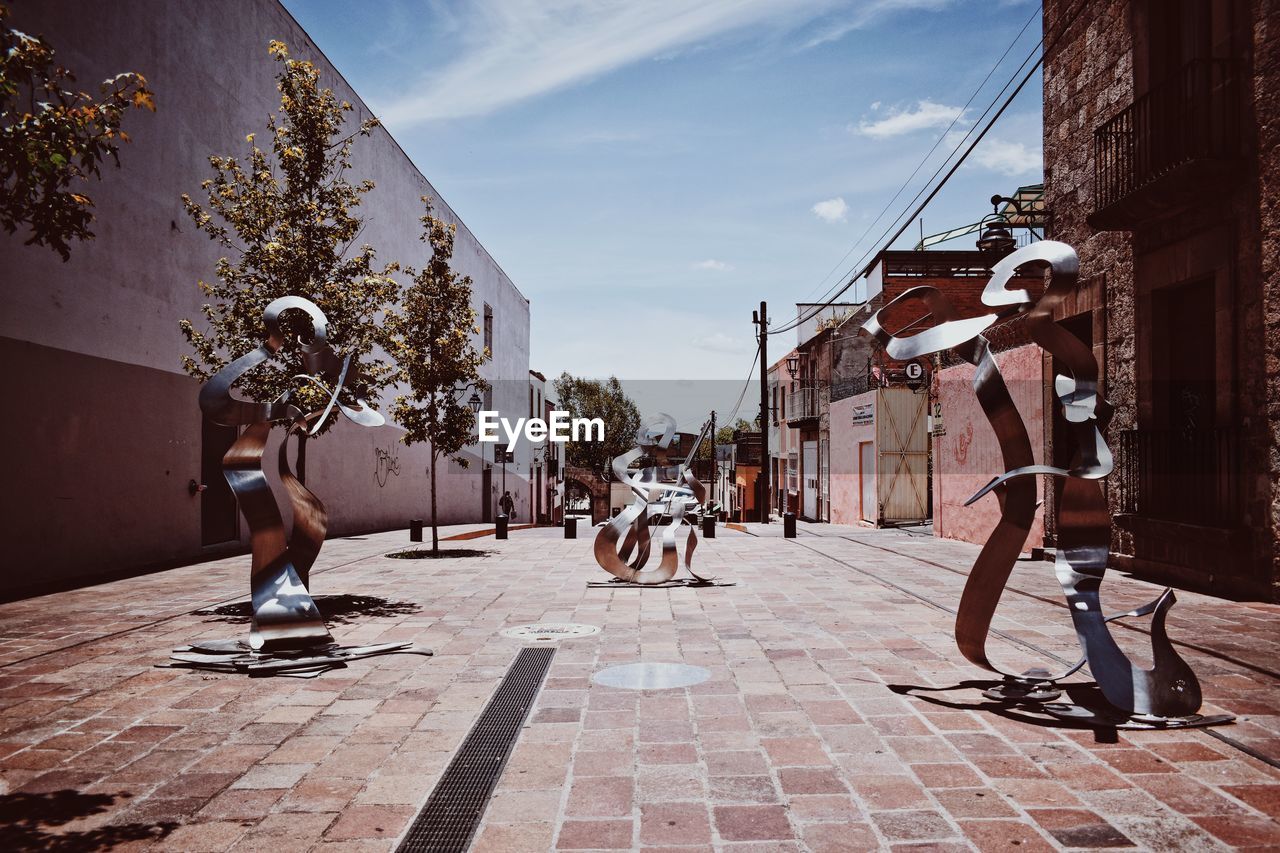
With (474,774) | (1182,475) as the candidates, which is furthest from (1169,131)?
(474,774)

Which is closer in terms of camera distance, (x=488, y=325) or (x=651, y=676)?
(x=651, y=676)

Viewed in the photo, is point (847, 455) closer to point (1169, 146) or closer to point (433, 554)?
point (433, 554)

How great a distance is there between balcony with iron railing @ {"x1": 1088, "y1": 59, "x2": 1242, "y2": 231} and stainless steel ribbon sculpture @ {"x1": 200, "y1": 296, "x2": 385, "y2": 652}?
1037 centimetres

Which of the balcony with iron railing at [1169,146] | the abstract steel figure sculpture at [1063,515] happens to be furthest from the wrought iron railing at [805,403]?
the abstract steel figure sculpture at [1063,515]

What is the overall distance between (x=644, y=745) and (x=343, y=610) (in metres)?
5.92

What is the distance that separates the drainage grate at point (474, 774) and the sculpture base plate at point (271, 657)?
143 centimetres

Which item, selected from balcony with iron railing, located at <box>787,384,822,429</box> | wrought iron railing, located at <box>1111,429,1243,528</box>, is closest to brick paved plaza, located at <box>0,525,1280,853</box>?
wrought iron railing, located at <box>1111,429,1243,528</box>

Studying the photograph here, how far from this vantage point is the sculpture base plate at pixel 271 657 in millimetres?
6941

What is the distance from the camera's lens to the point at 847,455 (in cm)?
3300

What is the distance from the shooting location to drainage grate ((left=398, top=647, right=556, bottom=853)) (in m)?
3.90

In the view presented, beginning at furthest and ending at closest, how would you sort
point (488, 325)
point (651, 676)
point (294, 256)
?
point (488, 325)
point (294, 256)
point (651, 676)

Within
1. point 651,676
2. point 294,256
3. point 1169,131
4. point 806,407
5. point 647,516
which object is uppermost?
point 1169,131

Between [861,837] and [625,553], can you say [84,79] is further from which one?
[861,837]

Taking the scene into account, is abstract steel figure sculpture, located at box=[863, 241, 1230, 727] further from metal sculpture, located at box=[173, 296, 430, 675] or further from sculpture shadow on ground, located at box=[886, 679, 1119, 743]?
metal sculpture, located at box=[173, 296, 430, 675]
